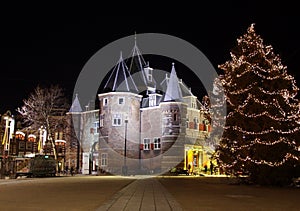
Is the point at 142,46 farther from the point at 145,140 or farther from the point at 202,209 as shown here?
the point at 202,209

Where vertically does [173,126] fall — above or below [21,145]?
above

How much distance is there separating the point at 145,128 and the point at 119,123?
4848 mm

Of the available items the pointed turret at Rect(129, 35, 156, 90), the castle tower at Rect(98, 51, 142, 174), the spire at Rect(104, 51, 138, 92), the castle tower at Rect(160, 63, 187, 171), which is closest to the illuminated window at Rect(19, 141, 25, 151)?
the castle tower at Rect(98, 51, 142, 174)

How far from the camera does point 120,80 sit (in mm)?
57656

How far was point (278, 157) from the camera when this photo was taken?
914 inches

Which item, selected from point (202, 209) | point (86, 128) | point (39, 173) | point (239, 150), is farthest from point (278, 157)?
point (86, 128)

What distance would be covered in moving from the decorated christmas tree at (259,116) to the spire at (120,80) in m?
32.3

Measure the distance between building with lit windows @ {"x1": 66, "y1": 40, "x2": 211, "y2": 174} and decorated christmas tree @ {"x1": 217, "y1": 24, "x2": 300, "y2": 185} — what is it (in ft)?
96.3

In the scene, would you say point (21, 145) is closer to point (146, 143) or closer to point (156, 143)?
point (146, 143)

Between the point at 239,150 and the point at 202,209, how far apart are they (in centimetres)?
1392

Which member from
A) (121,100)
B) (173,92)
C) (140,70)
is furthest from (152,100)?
(140,70)

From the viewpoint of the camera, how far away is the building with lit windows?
54719 mm

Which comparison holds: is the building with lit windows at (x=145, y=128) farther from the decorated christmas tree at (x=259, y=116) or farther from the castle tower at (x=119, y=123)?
the decorated christmas tree at (x=259, y=116)

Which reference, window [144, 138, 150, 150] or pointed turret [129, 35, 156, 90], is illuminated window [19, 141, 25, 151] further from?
window [144, 138, 150, 150]
